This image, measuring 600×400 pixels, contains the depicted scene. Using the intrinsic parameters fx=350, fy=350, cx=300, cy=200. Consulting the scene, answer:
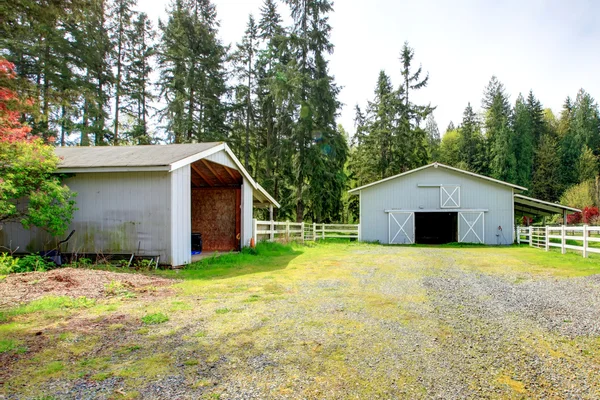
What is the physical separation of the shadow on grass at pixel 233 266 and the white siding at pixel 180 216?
37cm

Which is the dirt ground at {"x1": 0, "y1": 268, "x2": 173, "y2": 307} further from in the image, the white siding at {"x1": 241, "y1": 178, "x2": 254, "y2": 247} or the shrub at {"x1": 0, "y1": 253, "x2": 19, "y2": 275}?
the white siding at {"x1": 241, "y1": 178, "x2": 254, "y2": 247}

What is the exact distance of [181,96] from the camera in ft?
65.0

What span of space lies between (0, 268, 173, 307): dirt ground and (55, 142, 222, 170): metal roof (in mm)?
2589

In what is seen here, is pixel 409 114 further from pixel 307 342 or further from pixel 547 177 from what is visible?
pixel 307 342

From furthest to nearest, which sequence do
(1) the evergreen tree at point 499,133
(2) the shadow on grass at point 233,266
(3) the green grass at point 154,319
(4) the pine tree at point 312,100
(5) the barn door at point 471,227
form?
Result: 1. (1) the evergreen tree at point 499,133
2. (4) the pine tree at point 312,100
3. (5) the barn door at point 471,227
4. (2) the shadow on grass at point 233,266
5. (3) the green grass at point 154,319

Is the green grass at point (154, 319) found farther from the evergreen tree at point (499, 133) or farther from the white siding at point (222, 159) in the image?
the evergreen tree at point (499, 133)

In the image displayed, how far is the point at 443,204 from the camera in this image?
59.4 feet

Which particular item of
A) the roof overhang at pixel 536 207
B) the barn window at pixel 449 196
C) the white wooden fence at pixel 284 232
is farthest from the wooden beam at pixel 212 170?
the roof overhang at pixel 536 207

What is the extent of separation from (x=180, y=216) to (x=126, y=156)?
2299 millimetres

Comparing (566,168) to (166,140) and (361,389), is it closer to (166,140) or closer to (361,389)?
(166,140)

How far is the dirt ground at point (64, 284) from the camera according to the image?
525 centimetres

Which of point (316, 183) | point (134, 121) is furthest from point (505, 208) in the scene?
point (134, 121)

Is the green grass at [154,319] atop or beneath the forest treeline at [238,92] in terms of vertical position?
beneath

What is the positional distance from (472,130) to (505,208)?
24.5 meters
